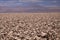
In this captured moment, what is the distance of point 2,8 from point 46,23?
0.61 m

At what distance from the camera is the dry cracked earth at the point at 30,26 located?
164 centimetres

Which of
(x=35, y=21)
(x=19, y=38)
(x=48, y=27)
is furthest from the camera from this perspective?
(x=35, y=21)

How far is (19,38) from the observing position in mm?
1605

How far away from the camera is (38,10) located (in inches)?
77.5

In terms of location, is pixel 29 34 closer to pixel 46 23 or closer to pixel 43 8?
pixel 46 23

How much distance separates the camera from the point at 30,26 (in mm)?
1831

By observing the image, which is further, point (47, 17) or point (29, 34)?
point (47, 17)

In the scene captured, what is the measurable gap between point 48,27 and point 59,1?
14.2 inches

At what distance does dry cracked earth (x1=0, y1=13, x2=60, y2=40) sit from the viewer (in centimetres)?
164


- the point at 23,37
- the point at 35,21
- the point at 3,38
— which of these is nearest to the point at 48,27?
the point at 35,21

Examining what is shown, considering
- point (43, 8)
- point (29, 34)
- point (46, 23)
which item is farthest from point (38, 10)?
point (29, 34)

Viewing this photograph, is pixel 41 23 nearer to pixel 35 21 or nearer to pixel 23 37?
pixel 35 21

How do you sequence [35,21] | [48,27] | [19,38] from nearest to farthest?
[19,38] < [48,27] < [35,21]

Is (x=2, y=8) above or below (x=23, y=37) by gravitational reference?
above
